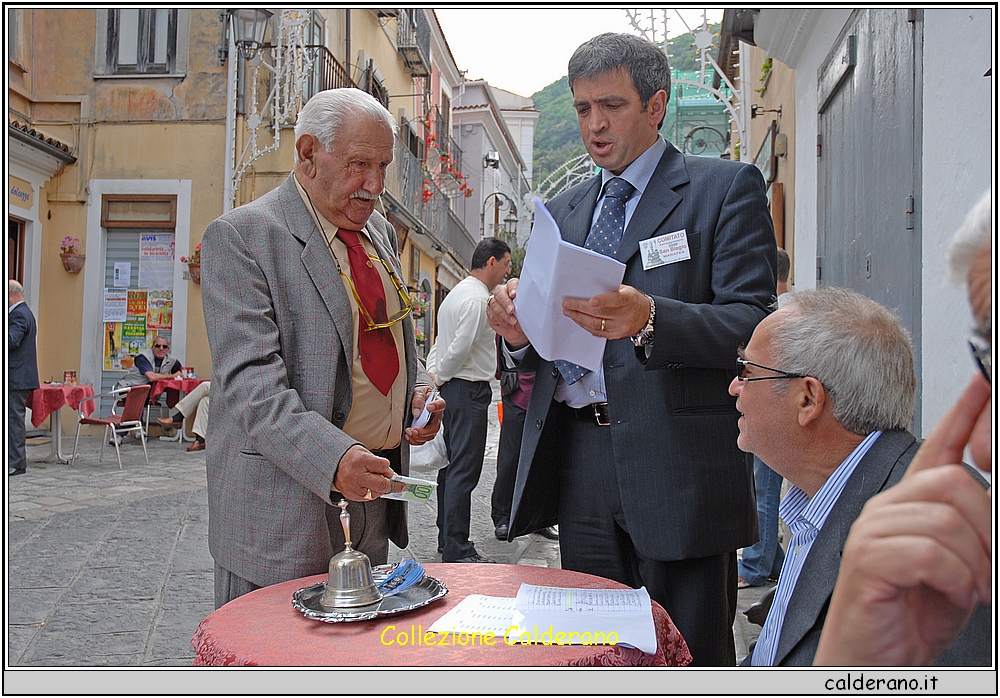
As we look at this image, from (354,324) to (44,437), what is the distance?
1068 cm

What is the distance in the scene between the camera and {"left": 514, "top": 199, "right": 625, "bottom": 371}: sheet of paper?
5.08 ft

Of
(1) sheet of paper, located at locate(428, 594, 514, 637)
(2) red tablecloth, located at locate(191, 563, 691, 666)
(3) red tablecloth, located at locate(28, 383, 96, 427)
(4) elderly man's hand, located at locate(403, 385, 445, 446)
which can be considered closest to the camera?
(2) red tablecloth, located at locate(191, 563, 691, 666)

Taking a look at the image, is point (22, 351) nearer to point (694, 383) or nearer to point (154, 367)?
point (154, 367)

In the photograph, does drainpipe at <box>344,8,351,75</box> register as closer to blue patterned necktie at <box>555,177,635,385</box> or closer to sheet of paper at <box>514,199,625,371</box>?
blue patterned necktie at <box>555,177,635,385</box>

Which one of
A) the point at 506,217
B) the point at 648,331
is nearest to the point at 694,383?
the point at 648,331

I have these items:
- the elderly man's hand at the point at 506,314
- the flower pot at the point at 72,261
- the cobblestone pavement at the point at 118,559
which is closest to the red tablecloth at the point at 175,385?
the cobblestone pavement at the point at 118,559

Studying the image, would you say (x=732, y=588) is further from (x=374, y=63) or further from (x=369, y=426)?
(x=374, y=63)

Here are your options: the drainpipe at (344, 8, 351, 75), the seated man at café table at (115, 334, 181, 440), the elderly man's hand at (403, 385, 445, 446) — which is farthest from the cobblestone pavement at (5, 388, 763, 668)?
the drainpipe at (344, 8, 351, 75)

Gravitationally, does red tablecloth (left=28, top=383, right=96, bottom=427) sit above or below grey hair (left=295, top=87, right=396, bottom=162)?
below

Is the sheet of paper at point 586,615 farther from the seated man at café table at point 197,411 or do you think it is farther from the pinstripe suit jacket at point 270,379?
the seated man at café table at point 197,411

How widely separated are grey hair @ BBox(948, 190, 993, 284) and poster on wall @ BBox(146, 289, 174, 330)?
41.9 feet

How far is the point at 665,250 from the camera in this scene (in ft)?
6.63

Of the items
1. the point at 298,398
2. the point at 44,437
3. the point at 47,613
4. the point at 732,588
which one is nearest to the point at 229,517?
the point at 298,398

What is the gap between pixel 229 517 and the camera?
208 cm
